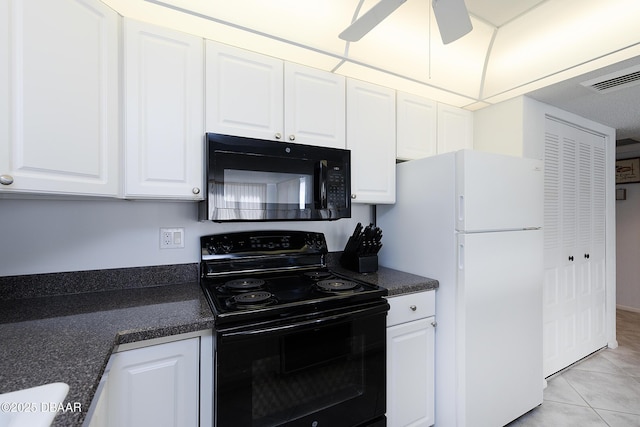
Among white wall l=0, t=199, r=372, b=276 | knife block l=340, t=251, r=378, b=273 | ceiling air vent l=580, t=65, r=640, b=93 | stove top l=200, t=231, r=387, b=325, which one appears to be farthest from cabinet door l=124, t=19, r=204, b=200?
ceiling air vent l=580, t=65, r=640, b=93

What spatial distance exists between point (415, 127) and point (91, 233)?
2061 mm

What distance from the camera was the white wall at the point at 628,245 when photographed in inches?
156

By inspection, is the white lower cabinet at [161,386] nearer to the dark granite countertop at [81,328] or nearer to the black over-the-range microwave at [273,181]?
the dark granite countertop at [81,328]

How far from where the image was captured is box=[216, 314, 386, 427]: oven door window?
114 cm

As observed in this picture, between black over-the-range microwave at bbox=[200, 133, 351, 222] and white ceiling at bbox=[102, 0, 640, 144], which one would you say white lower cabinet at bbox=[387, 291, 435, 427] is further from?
white ceiling at bbox=[102, 0, 640, 144]

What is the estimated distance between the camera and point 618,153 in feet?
13.2

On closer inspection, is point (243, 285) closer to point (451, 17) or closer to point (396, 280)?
point (396, 280)

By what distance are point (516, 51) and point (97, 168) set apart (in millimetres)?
2516

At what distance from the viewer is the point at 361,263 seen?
1923mm

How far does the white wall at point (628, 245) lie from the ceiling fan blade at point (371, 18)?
14.9 ft

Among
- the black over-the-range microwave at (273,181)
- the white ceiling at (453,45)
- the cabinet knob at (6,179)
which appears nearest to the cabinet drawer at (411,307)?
the black over-the-range microwave at (273,181)

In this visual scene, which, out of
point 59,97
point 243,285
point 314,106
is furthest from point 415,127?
point 59,97

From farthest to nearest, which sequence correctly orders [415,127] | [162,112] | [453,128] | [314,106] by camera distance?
[453,128]
[415,127]
[314,106]
[162,112]

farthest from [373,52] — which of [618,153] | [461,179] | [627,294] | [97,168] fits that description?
[627,294]
